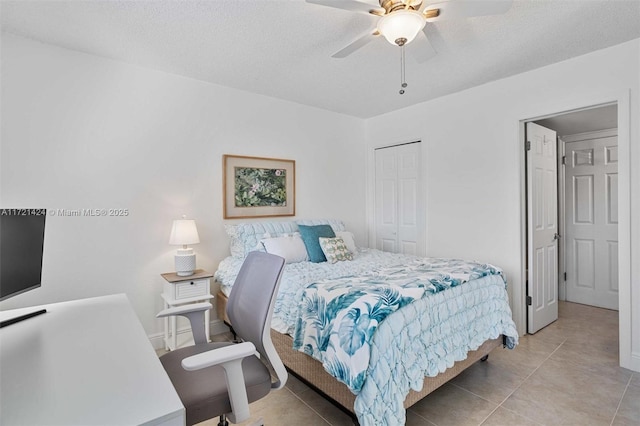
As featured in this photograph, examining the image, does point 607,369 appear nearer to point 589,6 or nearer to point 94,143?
point 589,6

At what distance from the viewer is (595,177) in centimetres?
417

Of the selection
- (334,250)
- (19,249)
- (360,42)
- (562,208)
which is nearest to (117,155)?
(19,249)

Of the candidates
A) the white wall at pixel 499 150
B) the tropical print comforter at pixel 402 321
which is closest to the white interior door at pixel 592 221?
the white wall at pixel 499 150

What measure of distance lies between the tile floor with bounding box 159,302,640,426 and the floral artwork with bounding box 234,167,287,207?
1896 millimetres

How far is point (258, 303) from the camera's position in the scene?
1.57m

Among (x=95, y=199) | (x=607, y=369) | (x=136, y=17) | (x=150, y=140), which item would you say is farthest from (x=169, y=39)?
(x=607, y=369)

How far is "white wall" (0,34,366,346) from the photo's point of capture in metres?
2.46

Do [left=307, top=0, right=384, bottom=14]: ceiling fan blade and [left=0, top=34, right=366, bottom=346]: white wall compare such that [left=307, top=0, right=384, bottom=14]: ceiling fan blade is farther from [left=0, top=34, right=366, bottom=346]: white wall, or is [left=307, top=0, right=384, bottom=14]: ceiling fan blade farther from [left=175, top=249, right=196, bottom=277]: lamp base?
[left=175, top=249, right=196, bottom=277]: lamp base

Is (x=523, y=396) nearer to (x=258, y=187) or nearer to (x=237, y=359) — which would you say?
(x=237, y=359)

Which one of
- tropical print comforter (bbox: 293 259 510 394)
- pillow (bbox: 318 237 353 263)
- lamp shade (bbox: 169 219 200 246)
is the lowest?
tropical print comforter (bbox: 293 259 510 394)

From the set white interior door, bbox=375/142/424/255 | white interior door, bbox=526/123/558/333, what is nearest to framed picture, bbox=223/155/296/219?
white interior door, bbox=375/142/424/255

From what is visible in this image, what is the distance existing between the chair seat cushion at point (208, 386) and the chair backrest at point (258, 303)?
76 millimetres

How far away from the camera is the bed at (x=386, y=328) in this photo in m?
1.61

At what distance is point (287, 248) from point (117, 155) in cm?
171
